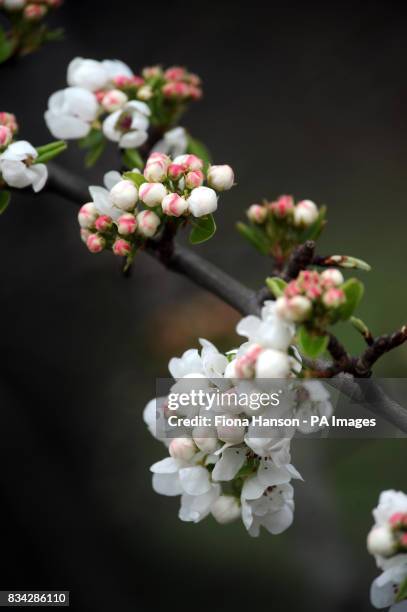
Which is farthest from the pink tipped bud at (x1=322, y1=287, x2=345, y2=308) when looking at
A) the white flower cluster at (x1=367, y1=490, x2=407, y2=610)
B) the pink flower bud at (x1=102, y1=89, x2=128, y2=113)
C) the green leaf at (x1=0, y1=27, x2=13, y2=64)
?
the green leaf at (x1=0, y1=27, x2=13, y2=64)

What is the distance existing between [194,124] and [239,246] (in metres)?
0.41

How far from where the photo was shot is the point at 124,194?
84 centimetres

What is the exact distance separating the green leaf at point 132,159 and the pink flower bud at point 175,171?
26 centimetres

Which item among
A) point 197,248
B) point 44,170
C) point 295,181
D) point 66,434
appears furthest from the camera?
point 295,181

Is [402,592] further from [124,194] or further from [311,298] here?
[124,194]

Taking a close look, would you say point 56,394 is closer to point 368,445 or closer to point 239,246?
point 239,246

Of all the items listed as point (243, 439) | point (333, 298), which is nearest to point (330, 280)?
point (333, 298)

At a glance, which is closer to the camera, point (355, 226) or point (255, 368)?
point (255, 368)

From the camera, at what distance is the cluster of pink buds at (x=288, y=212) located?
1.04 m

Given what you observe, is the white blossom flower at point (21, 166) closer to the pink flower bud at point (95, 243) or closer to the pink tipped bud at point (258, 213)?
the pink flower bud at point (95, 243)

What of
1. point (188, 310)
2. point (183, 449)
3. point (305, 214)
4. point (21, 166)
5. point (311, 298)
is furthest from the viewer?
point (188, 310)

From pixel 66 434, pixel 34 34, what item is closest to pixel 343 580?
pixel 66 434

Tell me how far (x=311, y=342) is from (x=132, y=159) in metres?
0.52

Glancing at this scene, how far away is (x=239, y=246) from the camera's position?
195 cm
